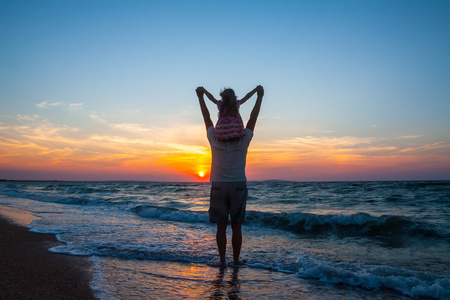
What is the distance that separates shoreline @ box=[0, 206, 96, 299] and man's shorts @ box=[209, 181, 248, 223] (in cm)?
158

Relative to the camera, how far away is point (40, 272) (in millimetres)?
3566

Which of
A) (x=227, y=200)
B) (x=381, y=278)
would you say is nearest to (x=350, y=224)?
(x=381, y=278)

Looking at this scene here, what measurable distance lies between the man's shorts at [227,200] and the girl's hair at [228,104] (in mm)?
838

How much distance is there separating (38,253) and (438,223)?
938 centimetres

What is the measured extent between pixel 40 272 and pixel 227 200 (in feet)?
7.46

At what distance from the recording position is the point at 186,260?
462cm

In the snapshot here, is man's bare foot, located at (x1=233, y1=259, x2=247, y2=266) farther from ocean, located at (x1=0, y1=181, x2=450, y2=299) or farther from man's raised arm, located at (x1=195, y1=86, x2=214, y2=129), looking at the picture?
man's raised arm, located at (x1=195, y1=86, x2=214, y2=129)

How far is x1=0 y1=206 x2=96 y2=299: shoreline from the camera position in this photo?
2.87 meters

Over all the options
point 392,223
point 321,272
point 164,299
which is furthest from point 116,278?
point 392,223

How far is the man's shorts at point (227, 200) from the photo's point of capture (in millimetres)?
3791

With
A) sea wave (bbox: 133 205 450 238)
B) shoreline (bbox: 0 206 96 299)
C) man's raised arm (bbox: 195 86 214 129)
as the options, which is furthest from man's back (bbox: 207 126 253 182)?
sea wave (bbox: 133 205 450 238)

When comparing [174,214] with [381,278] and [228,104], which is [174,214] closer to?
[228,104]

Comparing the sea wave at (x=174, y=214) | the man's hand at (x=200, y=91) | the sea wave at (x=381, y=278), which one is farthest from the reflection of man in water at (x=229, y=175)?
the sea wave at (x=174, y=214)

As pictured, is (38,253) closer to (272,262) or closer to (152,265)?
(152,265)
